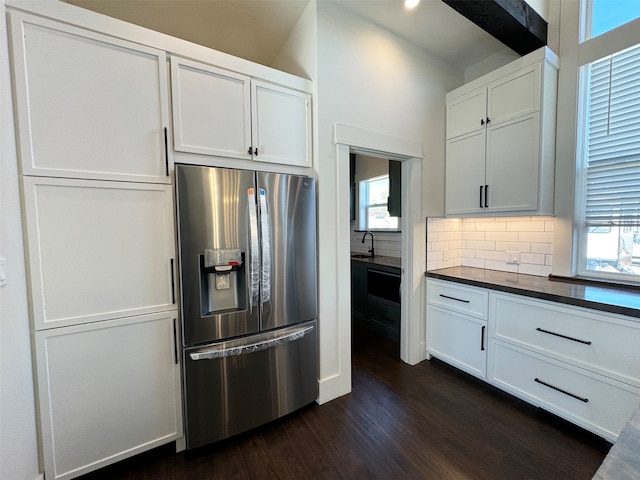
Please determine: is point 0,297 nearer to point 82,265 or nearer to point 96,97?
point 82,265

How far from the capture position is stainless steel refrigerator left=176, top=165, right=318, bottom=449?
62.4 inches

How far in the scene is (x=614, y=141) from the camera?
2.01m

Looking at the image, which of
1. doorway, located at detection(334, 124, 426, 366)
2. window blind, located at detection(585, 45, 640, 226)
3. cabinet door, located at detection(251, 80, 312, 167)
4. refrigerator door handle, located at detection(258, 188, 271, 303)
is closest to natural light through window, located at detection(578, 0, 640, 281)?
window blind, located at detection(585, 45, 640, 226)

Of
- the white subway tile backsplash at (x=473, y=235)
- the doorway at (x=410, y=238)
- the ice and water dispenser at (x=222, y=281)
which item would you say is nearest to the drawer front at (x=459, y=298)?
the doorway at (x=410, y=238)

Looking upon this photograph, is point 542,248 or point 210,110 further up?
point 210,110

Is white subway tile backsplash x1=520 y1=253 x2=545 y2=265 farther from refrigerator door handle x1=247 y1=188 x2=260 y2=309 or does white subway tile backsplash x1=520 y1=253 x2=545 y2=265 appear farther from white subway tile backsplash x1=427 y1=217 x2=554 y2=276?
refrigerator door handle x1=247 y1=188 x2=260 y2=309

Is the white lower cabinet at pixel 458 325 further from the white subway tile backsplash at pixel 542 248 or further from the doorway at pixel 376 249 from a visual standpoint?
the white subway tile backsplash at pixel 542 248

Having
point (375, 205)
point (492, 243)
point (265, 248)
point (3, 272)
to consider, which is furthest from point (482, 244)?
point (3, 272)

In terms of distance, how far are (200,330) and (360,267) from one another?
2.29m

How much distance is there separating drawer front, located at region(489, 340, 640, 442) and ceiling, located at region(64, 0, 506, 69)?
2640mm

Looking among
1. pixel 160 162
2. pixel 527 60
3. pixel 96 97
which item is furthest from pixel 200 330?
pixel 527 60

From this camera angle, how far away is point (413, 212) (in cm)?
256

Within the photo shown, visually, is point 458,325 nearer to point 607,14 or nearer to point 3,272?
point 607,14

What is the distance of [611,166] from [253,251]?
269 cm
